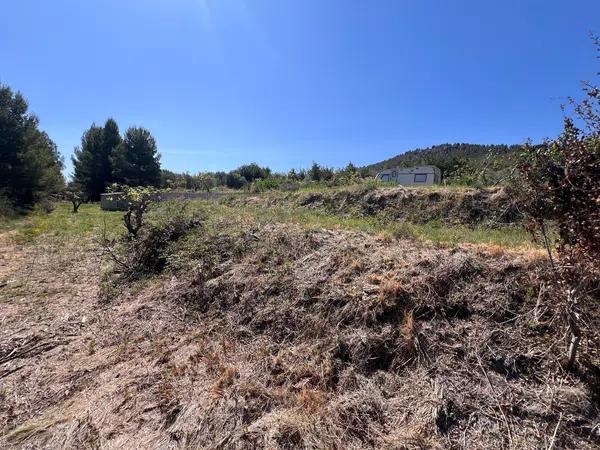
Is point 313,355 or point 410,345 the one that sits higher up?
point 410,345

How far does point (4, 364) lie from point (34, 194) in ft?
59.8

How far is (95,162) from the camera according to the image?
27297 millimetres

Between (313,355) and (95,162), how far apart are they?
99.6 ft

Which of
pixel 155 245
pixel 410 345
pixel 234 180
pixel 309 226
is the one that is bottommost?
pixel 410 345

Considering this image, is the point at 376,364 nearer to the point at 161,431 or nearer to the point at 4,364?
the point at 161,431

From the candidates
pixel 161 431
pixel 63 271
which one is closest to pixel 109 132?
pixel 63 271

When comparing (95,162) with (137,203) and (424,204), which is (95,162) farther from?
(424,204)

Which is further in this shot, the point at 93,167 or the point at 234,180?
the point at 234,180

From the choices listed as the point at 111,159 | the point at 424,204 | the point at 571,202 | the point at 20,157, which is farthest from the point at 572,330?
the point at 111,159

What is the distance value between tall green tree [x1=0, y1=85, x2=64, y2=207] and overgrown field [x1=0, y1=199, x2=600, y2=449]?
1569 cm

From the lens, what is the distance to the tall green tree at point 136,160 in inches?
1048

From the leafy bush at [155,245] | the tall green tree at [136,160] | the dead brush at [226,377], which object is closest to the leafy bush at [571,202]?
the dead brush at [226,377]

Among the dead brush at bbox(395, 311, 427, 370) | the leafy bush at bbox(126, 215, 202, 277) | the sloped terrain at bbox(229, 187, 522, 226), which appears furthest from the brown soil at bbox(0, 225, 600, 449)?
the sloped terrain at bbox(229, 187, 522, 226)

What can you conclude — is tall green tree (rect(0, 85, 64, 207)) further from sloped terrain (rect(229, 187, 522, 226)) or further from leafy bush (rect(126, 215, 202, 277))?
sloped terrain (rect(229, 187, 522, 226))
